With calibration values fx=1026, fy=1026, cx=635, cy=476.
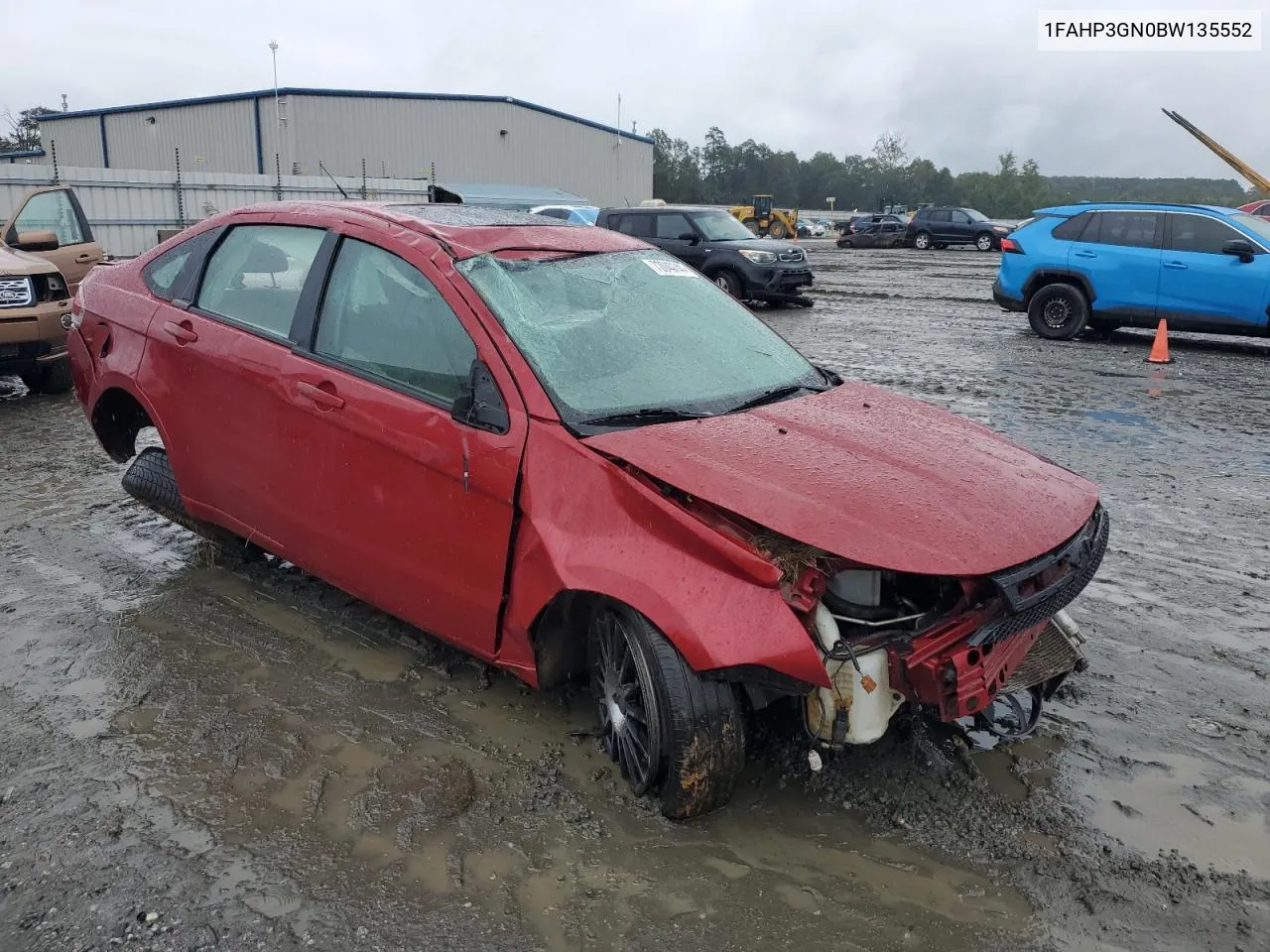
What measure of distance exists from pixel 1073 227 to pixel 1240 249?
1.96 m

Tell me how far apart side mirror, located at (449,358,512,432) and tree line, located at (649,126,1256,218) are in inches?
3260

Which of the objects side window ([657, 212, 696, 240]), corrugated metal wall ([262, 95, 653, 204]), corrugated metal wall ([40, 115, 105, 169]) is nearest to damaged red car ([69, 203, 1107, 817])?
side window ([657, 212, 696, 240])

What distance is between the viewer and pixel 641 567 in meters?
2.82

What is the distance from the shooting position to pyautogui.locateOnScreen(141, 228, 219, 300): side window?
444 cm

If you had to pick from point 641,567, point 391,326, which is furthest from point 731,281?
point 641,567

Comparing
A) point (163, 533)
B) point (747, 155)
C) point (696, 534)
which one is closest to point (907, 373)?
point (163, 533)

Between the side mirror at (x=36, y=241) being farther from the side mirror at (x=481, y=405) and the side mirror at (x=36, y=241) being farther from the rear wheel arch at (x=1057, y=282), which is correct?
the rear wheel arch at (x=1057, y=282)

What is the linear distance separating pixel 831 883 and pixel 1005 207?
92.1 meters

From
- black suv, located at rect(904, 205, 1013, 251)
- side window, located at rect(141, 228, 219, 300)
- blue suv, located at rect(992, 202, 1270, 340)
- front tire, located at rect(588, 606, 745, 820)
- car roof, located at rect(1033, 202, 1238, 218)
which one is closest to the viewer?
front tire, located at rect(588, 606, 745, 820)

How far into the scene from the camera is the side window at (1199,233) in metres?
11.6

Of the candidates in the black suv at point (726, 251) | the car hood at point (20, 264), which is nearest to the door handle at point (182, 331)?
the car hood at point (20, 264)

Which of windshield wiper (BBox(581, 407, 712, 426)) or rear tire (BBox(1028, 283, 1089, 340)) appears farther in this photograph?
rear tire (BBox(1028, 283, 1089, 340))

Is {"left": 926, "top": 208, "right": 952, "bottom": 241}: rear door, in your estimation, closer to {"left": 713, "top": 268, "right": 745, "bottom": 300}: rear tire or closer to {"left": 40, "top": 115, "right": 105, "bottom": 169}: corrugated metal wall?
{"left": 713, "top": 268, "right": 745, "bottom": 300}: rear tire

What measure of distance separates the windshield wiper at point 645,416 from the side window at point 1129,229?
10.8 m
